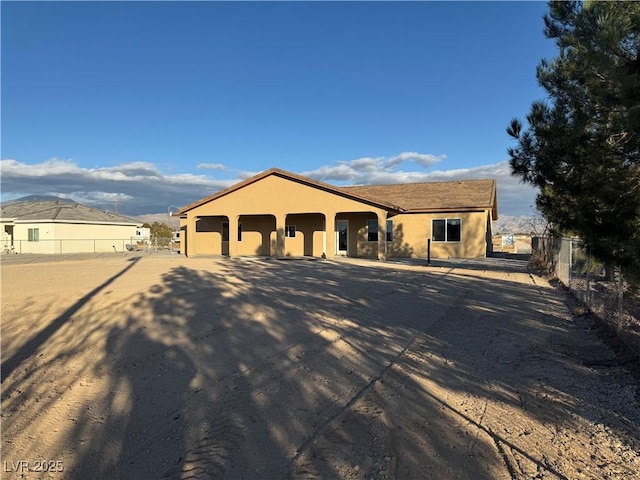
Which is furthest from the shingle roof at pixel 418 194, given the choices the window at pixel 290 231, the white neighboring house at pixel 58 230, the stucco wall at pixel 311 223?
the white neighboring house at pixel 58 230

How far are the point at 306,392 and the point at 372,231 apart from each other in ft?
76.4

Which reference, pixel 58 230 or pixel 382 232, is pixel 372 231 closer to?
pixel 382 232

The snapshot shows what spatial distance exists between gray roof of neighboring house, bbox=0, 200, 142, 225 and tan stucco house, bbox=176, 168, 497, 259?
1718cm

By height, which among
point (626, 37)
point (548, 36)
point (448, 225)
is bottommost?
point (448, 225)

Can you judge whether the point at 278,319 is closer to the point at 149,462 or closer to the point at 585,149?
the point at 149,462

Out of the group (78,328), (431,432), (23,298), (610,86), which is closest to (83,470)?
(431,432)

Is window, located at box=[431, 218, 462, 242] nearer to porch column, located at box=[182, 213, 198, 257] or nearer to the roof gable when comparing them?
the roof gable

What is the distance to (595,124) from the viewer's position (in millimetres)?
8562

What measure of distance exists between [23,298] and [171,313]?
3.69 metres

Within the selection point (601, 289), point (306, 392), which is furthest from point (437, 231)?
point (306, 392)

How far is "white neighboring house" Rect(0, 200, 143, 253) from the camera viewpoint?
131 feet

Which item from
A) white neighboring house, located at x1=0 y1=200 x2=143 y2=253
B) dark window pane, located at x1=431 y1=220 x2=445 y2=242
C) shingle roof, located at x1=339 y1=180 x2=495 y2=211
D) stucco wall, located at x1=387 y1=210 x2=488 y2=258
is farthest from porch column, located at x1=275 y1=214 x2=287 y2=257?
white neighboring house, located at x1=0 y1=200 x2=143 y2=253

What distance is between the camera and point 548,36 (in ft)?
32.9

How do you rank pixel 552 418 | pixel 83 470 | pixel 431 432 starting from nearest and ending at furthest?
1. pixel 83 470
2. pixel 431 432
3. pixel 552 418
